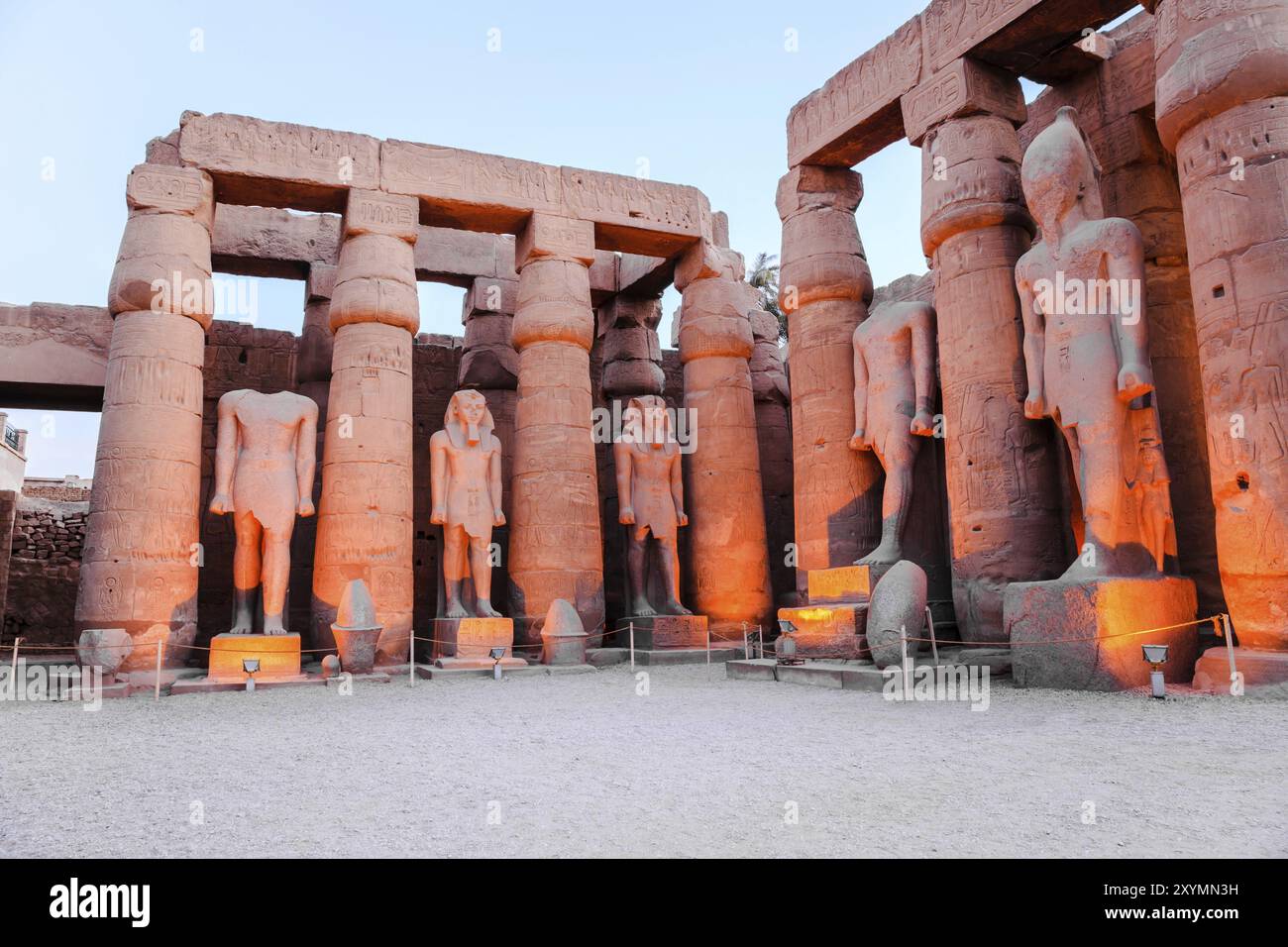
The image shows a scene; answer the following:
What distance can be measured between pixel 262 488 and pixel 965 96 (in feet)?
26.6

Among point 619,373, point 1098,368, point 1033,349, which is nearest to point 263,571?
point 619,373

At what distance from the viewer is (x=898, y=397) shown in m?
9.26

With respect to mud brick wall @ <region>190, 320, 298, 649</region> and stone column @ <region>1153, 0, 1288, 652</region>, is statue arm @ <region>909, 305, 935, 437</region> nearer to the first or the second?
stone column @ <region>1153, 0, 1288, 652</region>

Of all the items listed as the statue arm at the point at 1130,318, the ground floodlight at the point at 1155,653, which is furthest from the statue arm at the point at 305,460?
the ground floodlight at the point at 1155,653

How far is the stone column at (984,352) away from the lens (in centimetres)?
812

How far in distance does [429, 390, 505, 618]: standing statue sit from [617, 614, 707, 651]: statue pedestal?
199 centimetres

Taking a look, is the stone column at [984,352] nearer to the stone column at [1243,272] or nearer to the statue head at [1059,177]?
the statue head at [1059,177]

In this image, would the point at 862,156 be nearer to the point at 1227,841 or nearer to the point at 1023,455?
the point at 1023,455

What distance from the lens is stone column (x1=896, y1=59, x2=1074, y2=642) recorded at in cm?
812

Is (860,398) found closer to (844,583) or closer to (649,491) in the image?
(844,583)

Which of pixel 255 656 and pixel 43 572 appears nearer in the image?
pixel 255 656

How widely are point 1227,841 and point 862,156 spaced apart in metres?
9.78

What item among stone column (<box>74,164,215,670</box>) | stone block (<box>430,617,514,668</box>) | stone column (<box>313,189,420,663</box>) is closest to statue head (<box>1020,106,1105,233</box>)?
stone block (<box>430,617,514,668</box>)

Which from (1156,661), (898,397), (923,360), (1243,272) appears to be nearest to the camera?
(1156,661)
